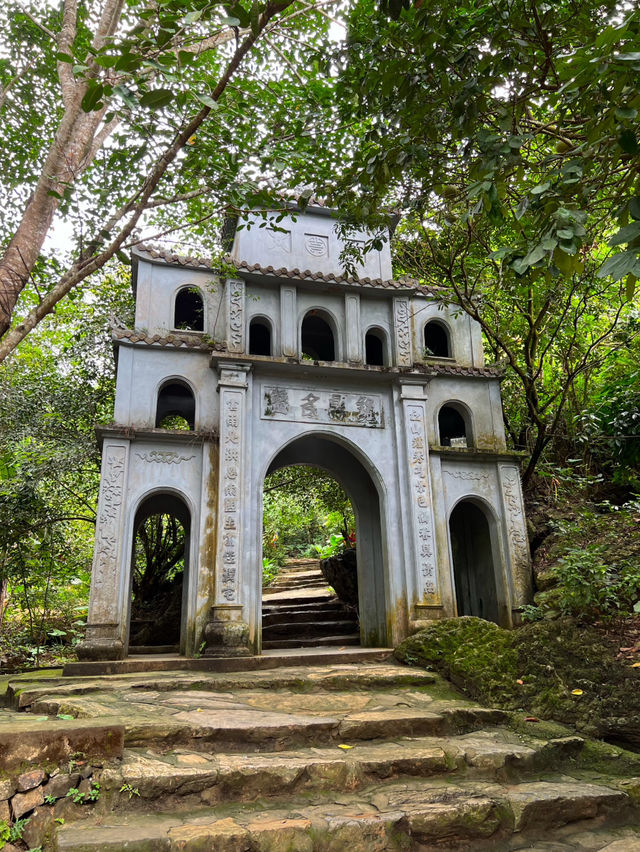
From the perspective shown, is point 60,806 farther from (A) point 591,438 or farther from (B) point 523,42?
(A) point 591,438

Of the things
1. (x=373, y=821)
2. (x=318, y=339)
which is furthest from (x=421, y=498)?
(x=373, y=821)

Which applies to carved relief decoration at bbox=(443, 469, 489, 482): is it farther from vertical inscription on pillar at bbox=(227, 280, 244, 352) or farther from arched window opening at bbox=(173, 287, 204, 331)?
arched window opening at bbox=(173, 287, 204, 331)

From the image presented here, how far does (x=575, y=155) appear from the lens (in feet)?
12.1

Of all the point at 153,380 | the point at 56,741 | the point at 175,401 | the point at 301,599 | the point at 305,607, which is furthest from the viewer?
the point at 301,599

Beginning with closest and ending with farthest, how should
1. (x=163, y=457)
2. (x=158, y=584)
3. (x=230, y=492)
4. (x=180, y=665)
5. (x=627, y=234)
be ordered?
1. (x=627, y=234)
2. (x=180, y=665)
3. (x=230, y=492)
4. (x=163, y=457)
5. (x=158, y=584)

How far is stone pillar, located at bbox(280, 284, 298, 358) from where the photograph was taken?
9836 mm

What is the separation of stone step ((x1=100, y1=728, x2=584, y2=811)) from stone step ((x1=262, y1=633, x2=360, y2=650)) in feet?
18.1

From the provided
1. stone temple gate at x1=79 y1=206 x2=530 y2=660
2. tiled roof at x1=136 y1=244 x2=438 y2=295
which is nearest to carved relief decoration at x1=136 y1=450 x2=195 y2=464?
stone temple gate at x1=79 y1=206 x2=530 y2=660

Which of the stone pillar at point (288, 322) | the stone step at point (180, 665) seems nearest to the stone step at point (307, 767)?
the stone step at point (180, 665)

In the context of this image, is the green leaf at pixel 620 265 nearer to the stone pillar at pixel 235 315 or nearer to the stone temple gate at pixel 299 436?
the stone temple gate at pixel 299 436

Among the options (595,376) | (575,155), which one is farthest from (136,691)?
(595,376)

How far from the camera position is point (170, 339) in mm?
9406

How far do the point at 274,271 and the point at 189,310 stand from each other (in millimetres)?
2023

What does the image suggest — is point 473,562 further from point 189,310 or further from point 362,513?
point 189,310
